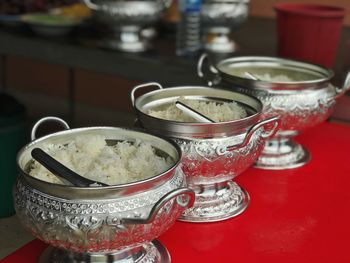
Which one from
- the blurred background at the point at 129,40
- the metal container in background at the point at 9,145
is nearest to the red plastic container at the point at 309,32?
the blurred background at the point at 129,40

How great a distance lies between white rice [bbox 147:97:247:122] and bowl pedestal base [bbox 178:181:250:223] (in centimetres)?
13

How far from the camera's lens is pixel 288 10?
177 centimetres

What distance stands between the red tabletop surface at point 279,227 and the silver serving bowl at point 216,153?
27mm

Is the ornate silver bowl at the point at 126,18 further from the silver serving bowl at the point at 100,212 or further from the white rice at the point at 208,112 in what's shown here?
the silver serving bowl at the point at 100,212

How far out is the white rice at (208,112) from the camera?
108 cm

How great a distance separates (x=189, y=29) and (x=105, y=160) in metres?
1.32

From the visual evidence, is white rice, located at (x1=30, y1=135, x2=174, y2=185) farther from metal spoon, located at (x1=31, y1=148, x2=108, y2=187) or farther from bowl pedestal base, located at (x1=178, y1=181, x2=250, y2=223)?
bowl pedestal base, located at (x1=178, y1=181, x2=250, y2=223)

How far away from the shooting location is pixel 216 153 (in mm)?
964

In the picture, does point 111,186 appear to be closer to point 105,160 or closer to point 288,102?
point 105,160

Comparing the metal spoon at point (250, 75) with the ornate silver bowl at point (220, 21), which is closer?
the metal spoon at point (250, 75)

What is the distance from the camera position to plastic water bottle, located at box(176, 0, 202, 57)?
2.06 m

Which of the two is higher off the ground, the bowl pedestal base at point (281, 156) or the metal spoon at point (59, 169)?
the metal spoon at point (59, 169)

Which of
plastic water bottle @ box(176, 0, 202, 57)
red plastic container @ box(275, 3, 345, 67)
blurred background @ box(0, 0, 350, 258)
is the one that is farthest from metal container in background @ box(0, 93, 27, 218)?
red plastic container @ box(275, 3, 345, 67)

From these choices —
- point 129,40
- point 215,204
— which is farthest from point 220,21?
point 215,204
